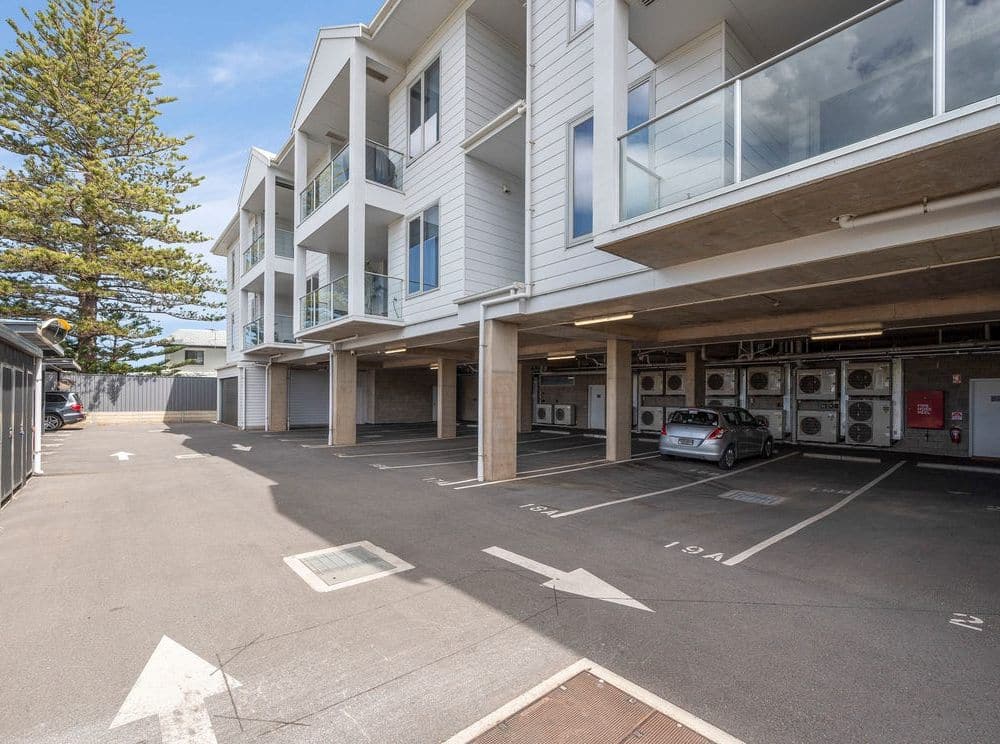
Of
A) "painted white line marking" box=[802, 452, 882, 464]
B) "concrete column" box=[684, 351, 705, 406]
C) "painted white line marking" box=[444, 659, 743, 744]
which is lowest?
"painted white line marking" box=[802, 452, 882, 464]

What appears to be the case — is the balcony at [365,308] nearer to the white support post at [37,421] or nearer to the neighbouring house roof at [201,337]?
the white support post at [37,421]

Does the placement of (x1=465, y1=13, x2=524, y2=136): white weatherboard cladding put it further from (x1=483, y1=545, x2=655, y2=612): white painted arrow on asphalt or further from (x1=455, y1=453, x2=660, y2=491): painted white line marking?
(x1=483, y1=545, x2=655, y2=612): white painted arrow on asphalt

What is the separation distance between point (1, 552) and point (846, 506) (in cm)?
1181

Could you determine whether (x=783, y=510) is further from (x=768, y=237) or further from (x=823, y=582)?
(x=768, y=237)

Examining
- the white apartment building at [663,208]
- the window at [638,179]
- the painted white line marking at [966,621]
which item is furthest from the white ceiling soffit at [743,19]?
the painted white line marking at [966,621]

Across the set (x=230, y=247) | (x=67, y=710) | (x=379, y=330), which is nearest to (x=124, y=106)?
(x=230, y=247)

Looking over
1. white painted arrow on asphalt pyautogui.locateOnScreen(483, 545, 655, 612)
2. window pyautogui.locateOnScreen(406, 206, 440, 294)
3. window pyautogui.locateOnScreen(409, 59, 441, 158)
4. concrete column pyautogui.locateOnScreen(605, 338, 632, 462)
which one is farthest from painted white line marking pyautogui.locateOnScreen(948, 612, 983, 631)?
window pyautogui.locateOnScreen(409, 59, 441, 158)

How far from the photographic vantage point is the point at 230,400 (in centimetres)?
2534

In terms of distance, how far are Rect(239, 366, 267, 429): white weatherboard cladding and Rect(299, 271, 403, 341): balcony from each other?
996cm

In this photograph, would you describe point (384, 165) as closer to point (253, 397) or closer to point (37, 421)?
point (37, 421)

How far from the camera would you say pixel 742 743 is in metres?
2.53

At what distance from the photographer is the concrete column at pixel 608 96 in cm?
674

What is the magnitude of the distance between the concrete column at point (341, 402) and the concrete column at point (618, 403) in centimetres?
903

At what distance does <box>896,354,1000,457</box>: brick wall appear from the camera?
522 inches
